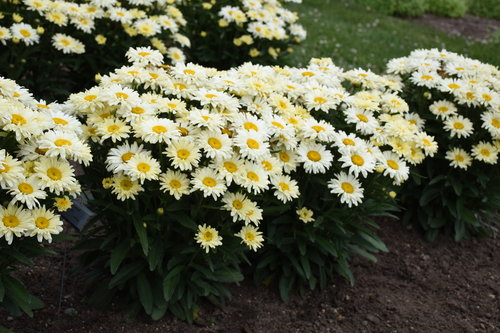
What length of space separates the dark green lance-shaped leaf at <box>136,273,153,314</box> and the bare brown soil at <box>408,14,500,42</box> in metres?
9.66

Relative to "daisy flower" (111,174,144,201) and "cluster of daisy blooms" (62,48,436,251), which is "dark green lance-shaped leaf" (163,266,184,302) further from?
"daisy flower" (111,174,144,201)

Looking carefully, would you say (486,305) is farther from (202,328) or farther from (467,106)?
(202,328)

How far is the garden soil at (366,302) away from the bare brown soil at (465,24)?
25.7 ft

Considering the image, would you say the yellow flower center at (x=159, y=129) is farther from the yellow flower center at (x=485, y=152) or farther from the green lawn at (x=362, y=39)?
the green lawn at (x=362, y=39)

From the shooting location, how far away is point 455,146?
12.7ft

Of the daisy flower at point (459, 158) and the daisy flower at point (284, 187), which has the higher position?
the daisy flower at point (284, 187)

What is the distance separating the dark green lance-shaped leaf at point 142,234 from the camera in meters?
2.44

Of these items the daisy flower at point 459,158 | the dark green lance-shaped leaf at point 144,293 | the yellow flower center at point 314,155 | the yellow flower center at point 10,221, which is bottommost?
the dark green lance-shaped leaf at point 144,293

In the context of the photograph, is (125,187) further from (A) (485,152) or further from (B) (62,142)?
(A) (485,152)

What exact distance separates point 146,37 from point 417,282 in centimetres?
285

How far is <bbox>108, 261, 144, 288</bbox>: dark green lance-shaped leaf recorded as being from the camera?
2.66 metres

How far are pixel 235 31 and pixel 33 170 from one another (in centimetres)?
365

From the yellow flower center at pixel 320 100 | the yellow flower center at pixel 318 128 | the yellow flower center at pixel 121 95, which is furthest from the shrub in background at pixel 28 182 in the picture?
the yellow flower center at pixel 320 100

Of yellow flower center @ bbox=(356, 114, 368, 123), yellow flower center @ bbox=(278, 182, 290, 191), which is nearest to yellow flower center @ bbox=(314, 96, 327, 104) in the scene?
yellow flower center @ bbox=(356, 114, 368, 123)
